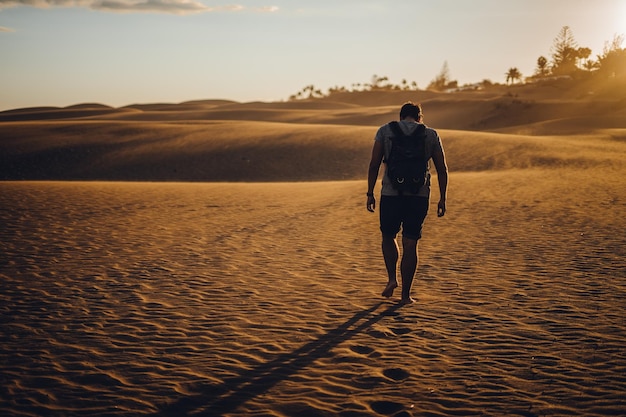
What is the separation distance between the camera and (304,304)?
647cm

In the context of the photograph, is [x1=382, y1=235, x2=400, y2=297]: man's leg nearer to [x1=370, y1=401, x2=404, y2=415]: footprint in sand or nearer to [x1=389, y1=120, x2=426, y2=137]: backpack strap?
[x1=389, y1=120, x2=426, y2=137]: backpack strap

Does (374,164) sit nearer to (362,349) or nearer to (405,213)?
(405,213)

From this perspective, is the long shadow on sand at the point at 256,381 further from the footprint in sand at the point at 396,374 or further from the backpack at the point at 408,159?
the backpack at the point at 408,159

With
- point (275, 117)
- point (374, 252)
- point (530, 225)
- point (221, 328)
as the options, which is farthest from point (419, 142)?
point (275, 117)

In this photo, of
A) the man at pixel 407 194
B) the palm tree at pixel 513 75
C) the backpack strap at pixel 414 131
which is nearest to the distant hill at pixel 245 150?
the man at pixel 407 194

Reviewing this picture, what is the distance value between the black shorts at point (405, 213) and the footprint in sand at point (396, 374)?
70.2 inches

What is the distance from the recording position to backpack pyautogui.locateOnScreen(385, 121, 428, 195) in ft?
19.0

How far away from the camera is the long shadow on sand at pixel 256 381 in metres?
3.97

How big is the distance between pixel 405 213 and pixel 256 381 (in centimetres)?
246

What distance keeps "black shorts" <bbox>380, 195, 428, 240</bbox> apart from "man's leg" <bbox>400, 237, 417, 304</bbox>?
0.09 m

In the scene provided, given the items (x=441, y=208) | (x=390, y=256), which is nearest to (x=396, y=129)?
(x=441, y=208)

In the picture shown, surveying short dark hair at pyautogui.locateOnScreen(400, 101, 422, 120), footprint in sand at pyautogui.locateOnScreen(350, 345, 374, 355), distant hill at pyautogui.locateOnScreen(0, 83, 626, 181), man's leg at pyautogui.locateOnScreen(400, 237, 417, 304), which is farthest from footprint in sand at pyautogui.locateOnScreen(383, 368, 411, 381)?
distant hill at pyautogui.locateOnScreen(0, 83, 626, 181)

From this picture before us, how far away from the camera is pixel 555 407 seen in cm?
392

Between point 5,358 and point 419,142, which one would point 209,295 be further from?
point 419,142
